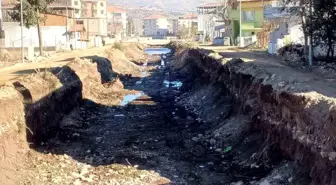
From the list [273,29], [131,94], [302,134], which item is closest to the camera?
[302,134]

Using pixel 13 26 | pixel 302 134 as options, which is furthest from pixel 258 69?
pixel 13 26

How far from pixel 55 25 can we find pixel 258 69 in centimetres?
5537

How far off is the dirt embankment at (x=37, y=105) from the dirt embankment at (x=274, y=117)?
23.2 ft

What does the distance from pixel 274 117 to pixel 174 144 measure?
5.31 metres

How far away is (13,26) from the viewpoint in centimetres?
6944

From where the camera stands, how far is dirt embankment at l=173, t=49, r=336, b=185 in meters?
12.3

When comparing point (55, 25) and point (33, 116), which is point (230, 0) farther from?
point (33, 116)

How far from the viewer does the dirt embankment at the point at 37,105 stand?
16538mm

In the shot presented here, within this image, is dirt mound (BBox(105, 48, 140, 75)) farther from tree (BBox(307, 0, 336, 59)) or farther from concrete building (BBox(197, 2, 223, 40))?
concrete building (BBox(197, 2, 223, 40))

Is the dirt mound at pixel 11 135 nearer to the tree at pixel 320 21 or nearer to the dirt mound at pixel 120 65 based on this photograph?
the tree at pixel 320 21

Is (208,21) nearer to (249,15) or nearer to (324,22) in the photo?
(249,15)

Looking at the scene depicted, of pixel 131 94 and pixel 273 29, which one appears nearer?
pixel 131 94

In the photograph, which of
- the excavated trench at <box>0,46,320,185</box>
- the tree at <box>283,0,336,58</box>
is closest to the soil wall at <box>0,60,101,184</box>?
the excavated trench at <box>0,46,320,185</box>

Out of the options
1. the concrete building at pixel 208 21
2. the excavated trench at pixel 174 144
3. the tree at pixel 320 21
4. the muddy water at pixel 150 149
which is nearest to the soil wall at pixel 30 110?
the excavated trench at pixel 174 144
